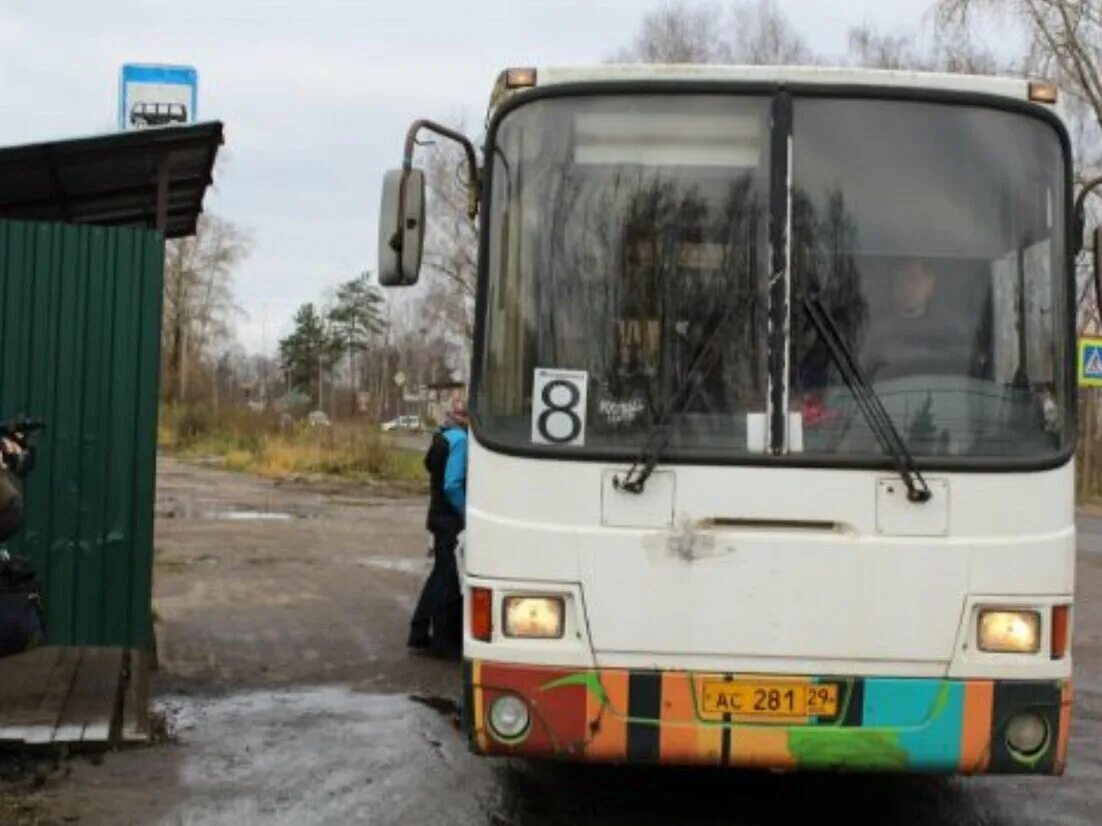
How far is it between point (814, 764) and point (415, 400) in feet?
292

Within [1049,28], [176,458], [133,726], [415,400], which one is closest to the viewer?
[133,726]

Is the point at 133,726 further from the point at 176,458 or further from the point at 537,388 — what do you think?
the point at 176,458

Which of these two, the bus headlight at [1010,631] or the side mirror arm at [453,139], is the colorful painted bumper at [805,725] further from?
the side mirror arm at [453,139]

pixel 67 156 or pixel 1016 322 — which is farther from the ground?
pixel 67 156

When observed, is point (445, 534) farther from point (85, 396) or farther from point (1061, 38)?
point (1061, 38)

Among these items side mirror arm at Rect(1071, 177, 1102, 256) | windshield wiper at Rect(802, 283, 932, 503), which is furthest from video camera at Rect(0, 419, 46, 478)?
side mirror arm at Rect(1071, 177, 1102, 256)

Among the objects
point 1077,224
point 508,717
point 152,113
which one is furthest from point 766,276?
point 152,113

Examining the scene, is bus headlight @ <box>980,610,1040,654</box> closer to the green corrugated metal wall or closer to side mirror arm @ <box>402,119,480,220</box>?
side mirror arm @ <box>402,119,480,220</box>

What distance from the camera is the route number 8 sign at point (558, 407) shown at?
5176 millimetres

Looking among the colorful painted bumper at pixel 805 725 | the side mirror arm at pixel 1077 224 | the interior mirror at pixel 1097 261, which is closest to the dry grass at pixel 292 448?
the colorful painted bumper at pixel 805 725

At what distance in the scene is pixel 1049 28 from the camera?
32625 millimetres

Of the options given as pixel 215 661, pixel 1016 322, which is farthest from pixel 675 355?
pixel 215 661

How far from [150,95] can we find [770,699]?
7415mm

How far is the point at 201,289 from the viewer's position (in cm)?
7438
